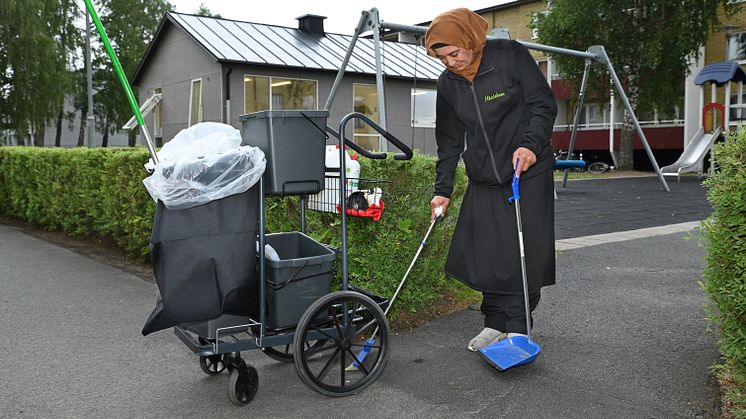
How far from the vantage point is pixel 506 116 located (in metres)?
3.77

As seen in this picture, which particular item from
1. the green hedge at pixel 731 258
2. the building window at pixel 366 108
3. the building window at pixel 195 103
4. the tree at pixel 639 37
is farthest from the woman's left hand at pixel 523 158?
the tree at pixel 639 37

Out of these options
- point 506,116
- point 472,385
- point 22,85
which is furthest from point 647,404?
point 22,85

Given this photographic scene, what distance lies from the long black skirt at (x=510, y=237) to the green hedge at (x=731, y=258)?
2.75 ft

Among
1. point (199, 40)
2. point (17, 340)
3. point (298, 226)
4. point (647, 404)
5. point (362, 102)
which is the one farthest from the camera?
point (362, 102)

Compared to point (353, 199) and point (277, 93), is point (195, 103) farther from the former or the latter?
point (353, 199)

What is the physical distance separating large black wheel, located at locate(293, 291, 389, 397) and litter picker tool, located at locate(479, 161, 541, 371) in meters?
0.61

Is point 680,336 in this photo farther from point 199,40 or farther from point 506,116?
point 199,40

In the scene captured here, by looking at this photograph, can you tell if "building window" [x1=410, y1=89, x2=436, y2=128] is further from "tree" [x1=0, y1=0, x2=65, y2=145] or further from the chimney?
"tree" [x1=0, y1=0, x2=65, y2=145]

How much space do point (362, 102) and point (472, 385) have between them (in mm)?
21016

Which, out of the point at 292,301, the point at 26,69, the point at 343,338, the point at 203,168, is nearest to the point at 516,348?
the point at 343,338

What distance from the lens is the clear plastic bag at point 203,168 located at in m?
3.04

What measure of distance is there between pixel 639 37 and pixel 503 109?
2535cm

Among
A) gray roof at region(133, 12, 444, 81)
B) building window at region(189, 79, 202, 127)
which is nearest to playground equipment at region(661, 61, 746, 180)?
gray roof at region(133, 12, 444, 81)

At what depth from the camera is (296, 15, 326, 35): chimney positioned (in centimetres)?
2584
